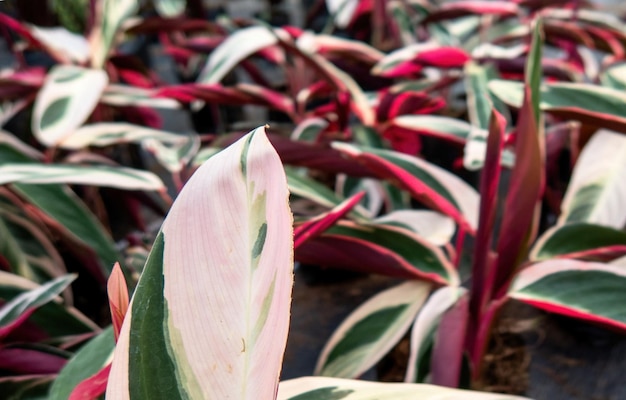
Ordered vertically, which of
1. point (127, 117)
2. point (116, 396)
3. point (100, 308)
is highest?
point (116, 396)

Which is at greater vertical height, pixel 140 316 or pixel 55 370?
pixel 140 316

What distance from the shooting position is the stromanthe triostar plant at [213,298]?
202 mm

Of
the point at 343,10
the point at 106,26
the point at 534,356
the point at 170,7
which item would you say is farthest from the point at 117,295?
the point at 170,7

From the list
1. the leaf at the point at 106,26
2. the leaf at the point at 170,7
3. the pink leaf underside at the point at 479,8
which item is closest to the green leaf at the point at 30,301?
the leaf at the point at 106,26

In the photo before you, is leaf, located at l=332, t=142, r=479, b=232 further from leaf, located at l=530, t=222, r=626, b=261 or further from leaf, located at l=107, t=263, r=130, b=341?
leaf, located at l=107, t=263, r=130, b=341

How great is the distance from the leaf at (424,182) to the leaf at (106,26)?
1.65 feet

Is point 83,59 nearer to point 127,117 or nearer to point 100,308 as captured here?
point 127,117

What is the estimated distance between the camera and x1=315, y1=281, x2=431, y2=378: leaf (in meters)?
0.42

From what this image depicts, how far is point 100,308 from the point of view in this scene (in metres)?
0.64

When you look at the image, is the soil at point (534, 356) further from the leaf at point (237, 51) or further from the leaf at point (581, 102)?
the leaf at point (237, 51)

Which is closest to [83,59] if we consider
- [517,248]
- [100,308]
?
[100,308]

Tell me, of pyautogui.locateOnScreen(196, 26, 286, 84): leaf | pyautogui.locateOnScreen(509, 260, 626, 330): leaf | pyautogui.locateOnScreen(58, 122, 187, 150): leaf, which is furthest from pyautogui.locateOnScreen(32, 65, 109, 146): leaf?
pyautogui.locateOnScreen(509, 260, 626, 330): leaf

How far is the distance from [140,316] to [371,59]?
2.33ft

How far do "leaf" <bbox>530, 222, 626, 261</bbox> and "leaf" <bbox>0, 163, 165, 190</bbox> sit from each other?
34 centimetres
